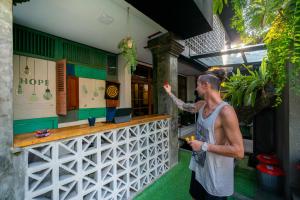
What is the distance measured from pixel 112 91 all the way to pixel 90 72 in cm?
86

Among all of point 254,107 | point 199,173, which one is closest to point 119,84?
point 254,107

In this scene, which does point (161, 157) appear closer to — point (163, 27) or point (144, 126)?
point (144, 126)

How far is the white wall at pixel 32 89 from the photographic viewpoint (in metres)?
2.92

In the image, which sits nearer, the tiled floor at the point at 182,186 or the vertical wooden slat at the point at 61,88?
the tiled floor at the point at 182,186

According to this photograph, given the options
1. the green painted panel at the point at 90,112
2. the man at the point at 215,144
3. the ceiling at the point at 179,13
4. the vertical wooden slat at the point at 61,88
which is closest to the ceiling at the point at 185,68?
the ceiling at the point at 179,13

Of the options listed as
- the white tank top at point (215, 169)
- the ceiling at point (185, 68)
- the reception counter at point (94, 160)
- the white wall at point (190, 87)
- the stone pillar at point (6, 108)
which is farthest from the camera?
the white wall at point (190, 87)

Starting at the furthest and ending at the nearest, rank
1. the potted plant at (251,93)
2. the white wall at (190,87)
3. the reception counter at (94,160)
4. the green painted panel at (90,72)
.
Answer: the white wall at (190,87) → the green painted panel at (90,72) → the potted plant at (251,93) → the reception counter at (94,160)

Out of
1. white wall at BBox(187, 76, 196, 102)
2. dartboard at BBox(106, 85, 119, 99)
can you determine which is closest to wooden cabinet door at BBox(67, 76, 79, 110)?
dartboard at BBox(106, 85, 119, 99)

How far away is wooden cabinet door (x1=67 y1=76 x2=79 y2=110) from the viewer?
371 centimetres

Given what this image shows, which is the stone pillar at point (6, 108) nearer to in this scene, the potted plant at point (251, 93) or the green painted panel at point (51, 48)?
the green painted panel at point (51, 48)

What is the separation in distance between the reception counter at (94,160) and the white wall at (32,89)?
175 centimetres

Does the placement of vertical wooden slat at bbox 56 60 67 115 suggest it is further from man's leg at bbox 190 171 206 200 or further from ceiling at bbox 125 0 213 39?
man's leg at bbox 190 171 206 200

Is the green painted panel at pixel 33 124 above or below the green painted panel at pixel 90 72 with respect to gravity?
below

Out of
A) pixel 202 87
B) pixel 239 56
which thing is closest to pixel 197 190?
pixel 202 87
